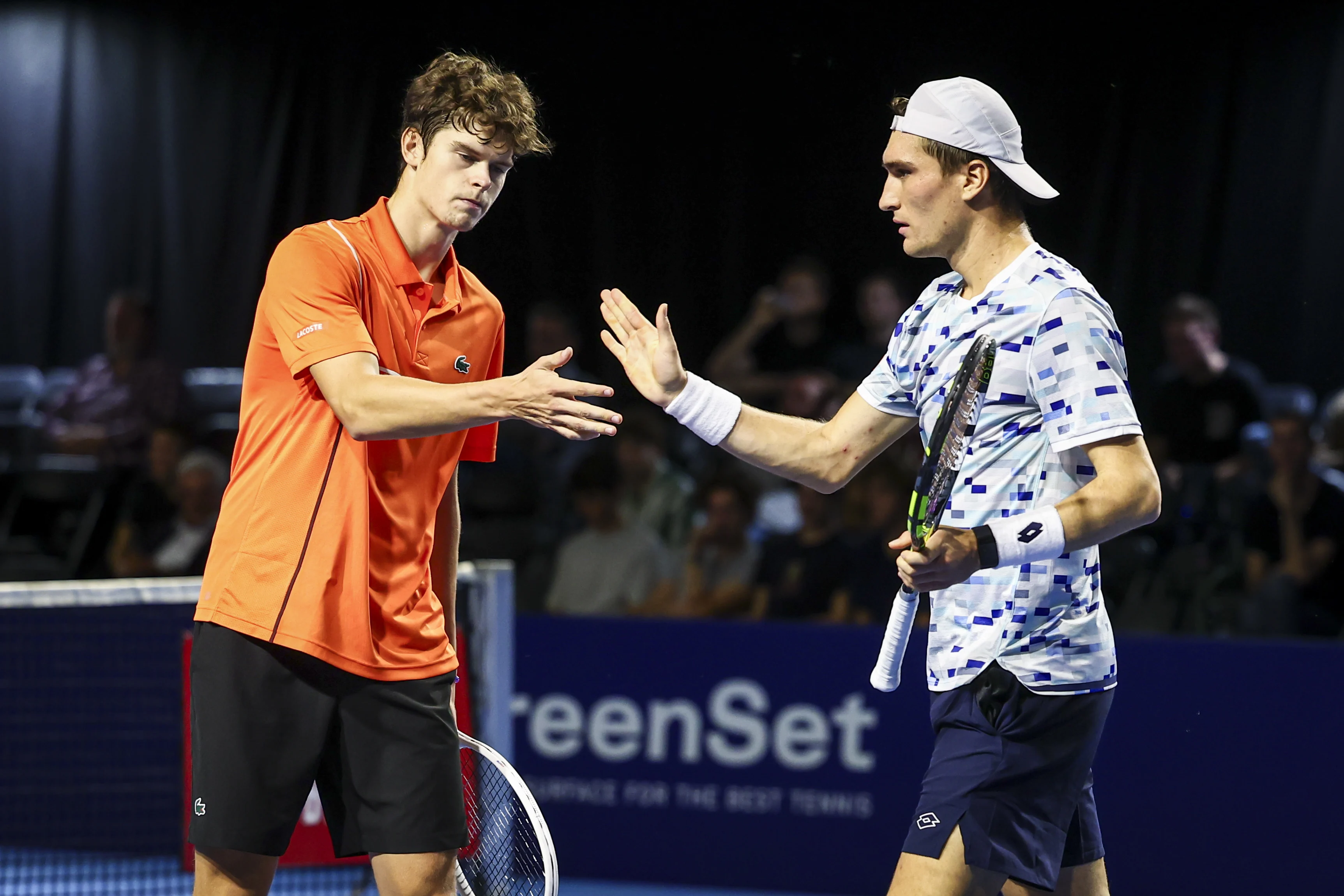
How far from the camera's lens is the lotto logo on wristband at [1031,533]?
2.40 metres

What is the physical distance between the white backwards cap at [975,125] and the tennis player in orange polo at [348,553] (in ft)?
2.25

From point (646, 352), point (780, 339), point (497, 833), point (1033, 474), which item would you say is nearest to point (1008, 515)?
point (1033, 474)

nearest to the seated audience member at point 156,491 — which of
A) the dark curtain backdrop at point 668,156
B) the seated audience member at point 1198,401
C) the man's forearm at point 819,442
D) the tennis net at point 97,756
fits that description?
the dark curtain backdrop at point 668,156

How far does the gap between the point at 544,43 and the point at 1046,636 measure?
16.2ft

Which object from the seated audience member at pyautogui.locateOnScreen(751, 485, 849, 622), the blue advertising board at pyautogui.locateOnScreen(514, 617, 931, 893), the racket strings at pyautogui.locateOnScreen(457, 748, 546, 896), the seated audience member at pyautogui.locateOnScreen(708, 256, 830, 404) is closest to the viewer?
the racket strings at pyautogui.locateOnScreen(457, 748, 546, 896)

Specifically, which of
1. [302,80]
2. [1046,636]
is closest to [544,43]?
[302,80]

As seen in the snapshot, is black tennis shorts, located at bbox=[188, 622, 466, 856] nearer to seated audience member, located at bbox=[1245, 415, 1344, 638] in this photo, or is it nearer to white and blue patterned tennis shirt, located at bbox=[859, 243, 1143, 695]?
white and blue patterned tennis shirt, located at bbox=[859, 243, 1143, 695]

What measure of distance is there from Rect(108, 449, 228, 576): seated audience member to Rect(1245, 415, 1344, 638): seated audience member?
13.2 ft

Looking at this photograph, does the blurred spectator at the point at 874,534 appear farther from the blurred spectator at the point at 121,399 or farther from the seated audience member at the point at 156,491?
the blurred spectator at the point at 121,399

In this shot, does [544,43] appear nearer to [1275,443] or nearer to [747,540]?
[747,540]

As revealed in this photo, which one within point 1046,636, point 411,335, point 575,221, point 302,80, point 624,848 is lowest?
point 624,848

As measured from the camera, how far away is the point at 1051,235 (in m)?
6.20

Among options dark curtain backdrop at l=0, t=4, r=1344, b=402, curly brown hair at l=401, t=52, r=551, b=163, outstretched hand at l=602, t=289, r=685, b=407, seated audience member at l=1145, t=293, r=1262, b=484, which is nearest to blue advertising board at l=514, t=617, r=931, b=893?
seated audience member at l=1145, t=293, r=1262, b=484

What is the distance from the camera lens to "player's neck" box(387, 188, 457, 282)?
2754 mm
